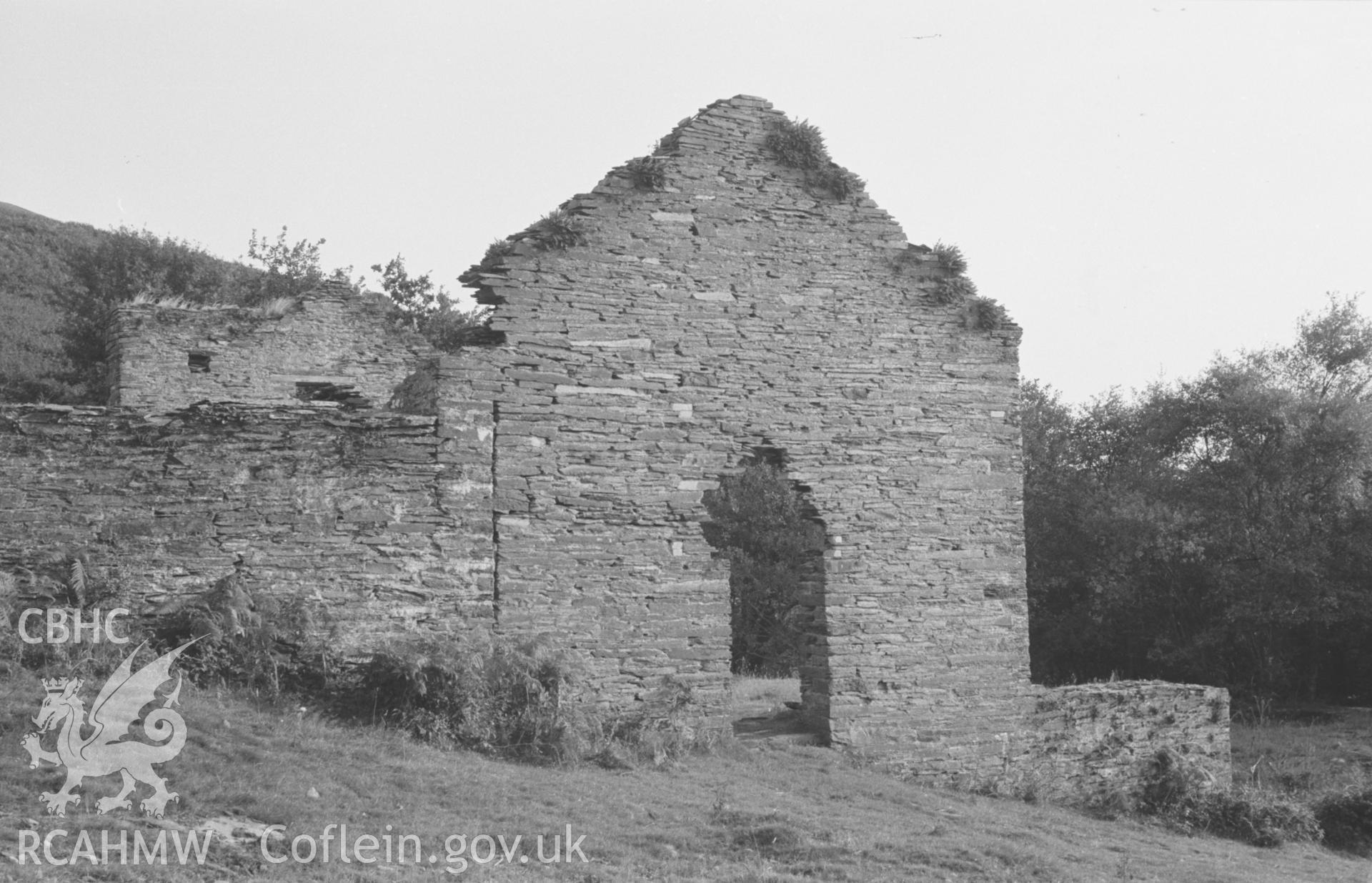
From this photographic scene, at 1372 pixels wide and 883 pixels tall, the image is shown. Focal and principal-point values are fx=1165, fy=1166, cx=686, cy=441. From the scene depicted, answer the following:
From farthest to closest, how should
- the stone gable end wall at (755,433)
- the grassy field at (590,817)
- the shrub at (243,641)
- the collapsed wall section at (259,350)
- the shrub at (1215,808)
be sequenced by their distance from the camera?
the collapsed wall section at (259,350) → the shrub at (1215,808) → the stone gable end wall at (755,433) → the shrub at (243,641) → the grassy field at (590,817)

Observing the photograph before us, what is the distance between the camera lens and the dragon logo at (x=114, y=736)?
23.2ft

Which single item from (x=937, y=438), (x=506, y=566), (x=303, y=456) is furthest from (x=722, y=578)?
(x=303, y=456)

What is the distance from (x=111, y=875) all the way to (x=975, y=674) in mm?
8977

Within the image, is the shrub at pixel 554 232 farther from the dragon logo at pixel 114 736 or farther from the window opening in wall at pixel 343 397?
the dragon logo at pixel 114 736

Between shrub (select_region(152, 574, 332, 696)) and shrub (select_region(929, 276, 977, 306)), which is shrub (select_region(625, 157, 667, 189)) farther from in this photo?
shrub (select_region(152, 574, 332, 696))

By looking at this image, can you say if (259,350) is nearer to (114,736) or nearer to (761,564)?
(114,736)

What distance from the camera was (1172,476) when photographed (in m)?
26.6

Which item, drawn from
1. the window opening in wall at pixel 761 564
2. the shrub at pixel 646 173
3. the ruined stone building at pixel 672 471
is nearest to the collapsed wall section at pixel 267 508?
the ruined stone building at pixel 672 471

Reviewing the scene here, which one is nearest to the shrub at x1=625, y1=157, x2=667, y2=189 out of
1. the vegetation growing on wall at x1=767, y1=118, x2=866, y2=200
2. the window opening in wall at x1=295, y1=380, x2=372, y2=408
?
the vegetation growing on wall at x1=767, y1=118, x2=866, y2=200

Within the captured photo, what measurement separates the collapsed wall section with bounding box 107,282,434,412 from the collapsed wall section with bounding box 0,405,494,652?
5.00m

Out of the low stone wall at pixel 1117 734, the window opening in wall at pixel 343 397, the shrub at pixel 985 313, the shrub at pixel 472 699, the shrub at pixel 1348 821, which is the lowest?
the shrub at pixel 1348 821

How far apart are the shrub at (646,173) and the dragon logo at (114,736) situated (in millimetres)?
6352

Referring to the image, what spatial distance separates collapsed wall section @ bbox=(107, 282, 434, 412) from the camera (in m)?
16.0

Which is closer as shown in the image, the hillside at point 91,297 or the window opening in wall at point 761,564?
the hillside at point 91,297
